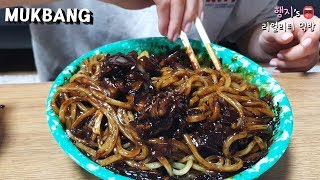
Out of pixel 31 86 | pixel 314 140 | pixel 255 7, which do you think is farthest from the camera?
pixel 255 7

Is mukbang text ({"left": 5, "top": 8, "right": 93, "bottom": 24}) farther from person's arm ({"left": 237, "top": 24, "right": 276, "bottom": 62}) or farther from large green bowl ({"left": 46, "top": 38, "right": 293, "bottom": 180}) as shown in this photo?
person's arm ({"left": 237, "top": 24, "right": 276, "bottom": 62})

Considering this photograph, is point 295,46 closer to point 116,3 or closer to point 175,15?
point 175,15

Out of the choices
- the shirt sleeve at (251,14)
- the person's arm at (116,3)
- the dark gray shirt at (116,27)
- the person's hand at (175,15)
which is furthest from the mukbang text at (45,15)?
the shirt sleeve at (251,14)

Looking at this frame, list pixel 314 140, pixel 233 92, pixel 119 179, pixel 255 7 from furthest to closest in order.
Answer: pixel 255 7, pixel 314 140, pixel 233 92, pixel 119 179

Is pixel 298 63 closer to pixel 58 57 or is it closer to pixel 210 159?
pixel 210 159

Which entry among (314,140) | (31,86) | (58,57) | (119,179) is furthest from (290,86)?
(58,57)
